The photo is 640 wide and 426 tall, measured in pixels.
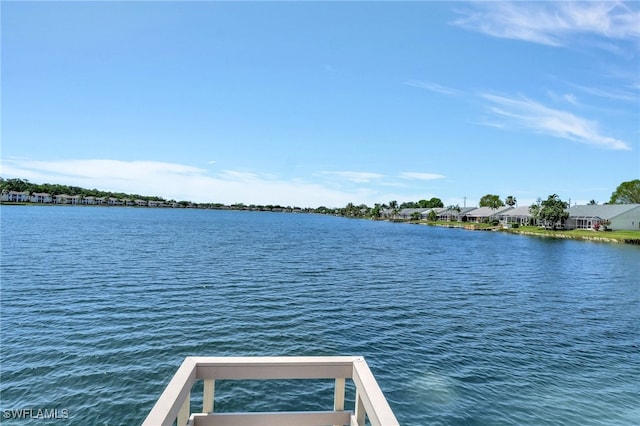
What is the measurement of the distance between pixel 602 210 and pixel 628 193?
4338 centimetres

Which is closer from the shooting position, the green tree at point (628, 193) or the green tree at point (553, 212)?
the green tree at point (553, 212)

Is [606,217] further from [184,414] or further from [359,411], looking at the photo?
[184,414]

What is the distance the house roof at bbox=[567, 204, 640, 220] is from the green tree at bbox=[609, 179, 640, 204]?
1389 inches

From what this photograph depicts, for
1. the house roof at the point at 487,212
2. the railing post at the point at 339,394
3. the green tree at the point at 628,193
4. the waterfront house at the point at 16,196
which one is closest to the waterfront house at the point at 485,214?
the house roof at the point at 487,212

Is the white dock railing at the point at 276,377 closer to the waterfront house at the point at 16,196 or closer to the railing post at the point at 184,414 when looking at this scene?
the railing post at the point at 184,414

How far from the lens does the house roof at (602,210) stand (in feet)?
292

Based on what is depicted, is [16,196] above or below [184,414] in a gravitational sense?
above

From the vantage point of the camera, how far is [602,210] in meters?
97.1

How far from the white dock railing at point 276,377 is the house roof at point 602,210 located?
111m

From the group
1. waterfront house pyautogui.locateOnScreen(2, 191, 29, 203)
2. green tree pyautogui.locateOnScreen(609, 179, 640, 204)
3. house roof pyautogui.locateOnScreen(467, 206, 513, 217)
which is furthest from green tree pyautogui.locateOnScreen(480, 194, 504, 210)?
waterfront house pyautogui.locateOnScreen(2, 191, 29, 203)

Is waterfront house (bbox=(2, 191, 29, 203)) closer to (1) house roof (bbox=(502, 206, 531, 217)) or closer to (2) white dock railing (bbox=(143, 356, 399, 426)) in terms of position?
(1) house roof (bbox=(502, 206, 531, 217))

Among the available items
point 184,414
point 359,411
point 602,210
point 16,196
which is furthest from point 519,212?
point 16,196

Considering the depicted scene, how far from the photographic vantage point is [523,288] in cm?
2655

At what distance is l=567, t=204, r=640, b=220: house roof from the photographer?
89.0m
